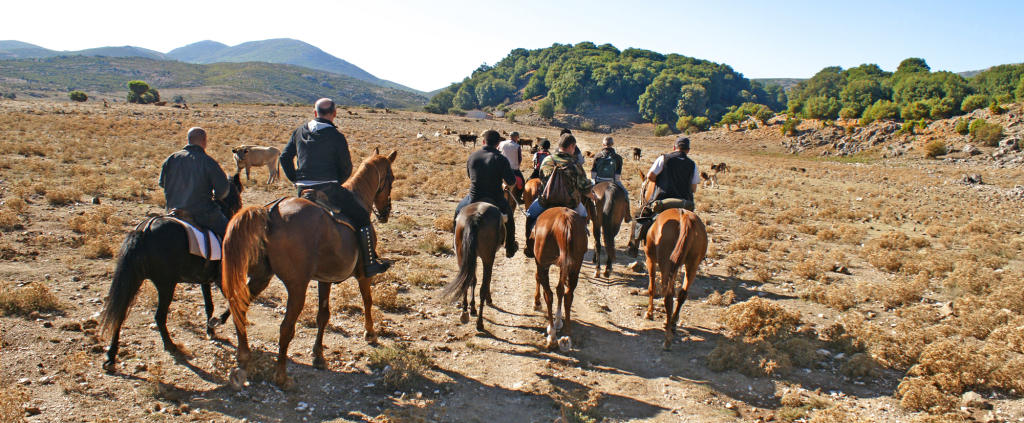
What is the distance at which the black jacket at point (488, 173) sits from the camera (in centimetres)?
706

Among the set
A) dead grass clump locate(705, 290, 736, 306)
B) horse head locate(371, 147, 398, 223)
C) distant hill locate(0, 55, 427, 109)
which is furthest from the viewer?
distant hill locate(0, 55, 427, 109)

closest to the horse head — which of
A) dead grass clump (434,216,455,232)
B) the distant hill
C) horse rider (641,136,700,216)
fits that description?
horse rider (641,136,700,216)

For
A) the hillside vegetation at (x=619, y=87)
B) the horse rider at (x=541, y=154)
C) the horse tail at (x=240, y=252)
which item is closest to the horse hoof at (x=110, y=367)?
the horse tail at (x=240, y=252)

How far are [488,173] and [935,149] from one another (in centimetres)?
4082

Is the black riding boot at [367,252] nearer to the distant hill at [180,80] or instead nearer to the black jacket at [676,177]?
the black jacket at [676,177]

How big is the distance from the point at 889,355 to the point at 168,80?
6690 inches

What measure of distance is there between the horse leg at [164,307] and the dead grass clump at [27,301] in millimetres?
2017

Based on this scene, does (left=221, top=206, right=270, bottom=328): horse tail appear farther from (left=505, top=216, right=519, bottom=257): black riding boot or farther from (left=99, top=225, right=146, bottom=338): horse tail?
(left=505, top=216, right=519, bottom=257): black riding boot

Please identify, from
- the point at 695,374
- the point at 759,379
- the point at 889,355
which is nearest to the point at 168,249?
the point at 695,374

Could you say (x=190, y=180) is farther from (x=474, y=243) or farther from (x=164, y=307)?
(x=474, y=243)

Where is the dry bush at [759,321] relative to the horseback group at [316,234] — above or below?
below

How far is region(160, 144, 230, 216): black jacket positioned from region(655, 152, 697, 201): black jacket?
613cm

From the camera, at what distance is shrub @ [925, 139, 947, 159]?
3472cm

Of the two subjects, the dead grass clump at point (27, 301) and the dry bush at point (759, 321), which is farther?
the dry bush at point (759, 321)
